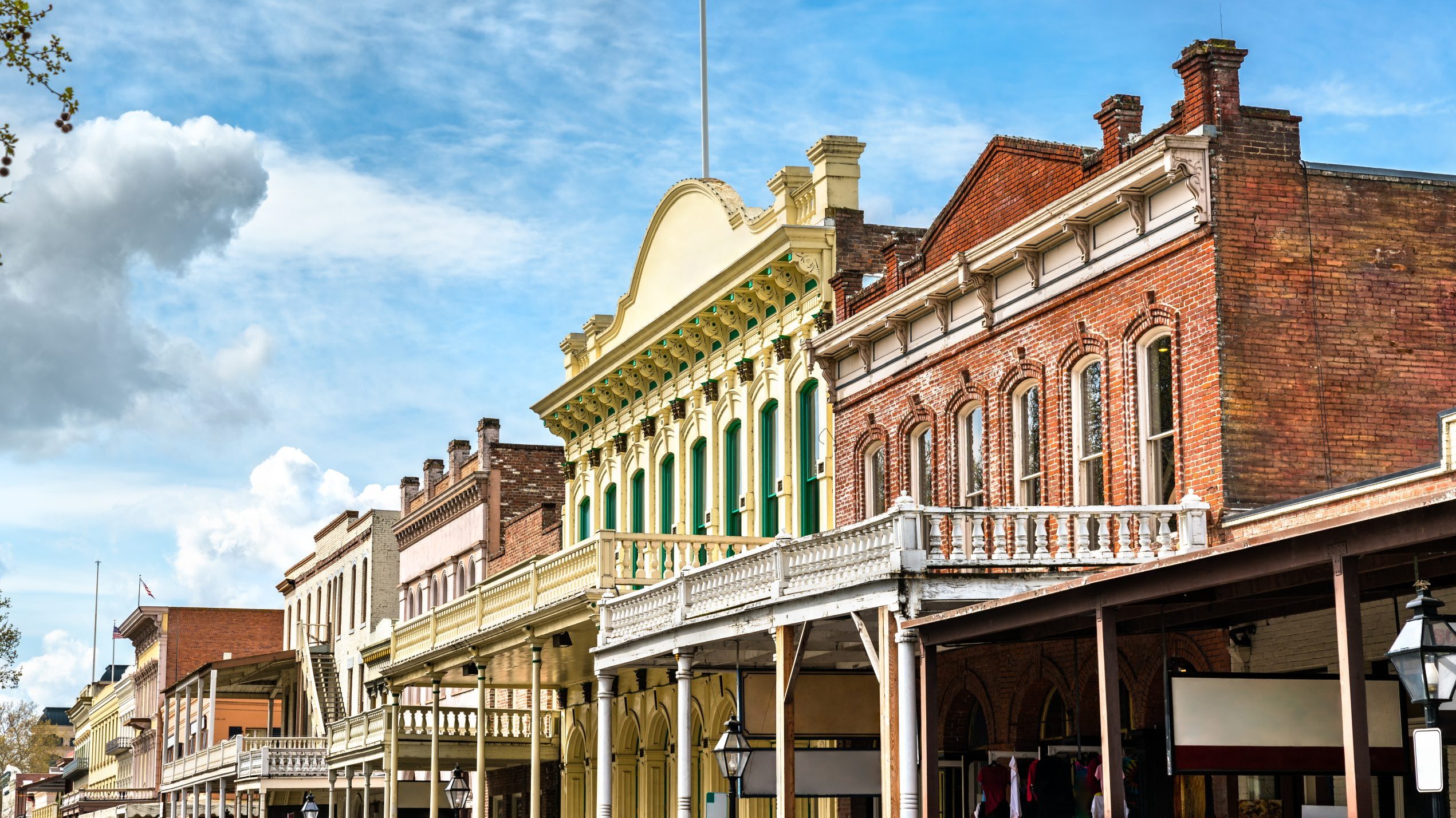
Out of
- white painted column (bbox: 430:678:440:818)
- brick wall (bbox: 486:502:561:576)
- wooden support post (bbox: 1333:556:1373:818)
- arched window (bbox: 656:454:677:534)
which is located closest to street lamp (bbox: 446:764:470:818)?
white painted column (bbox: 430:678:440:818)

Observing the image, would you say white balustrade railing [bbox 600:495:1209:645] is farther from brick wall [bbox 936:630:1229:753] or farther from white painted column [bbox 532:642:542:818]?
white painted column [bbox 532:642:542:818]

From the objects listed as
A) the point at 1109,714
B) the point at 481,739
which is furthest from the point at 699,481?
the point at 1109,714

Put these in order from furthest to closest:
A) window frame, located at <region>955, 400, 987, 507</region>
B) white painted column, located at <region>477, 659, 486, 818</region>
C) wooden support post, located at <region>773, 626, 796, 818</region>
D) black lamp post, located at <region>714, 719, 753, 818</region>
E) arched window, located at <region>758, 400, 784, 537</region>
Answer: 1. white painted column, located at <region>477, 659, 486, 818</region>
2. arched window, located at <region>758, 400, 784, 537</region>
3. window frame, located at <region>955, 400, 987, 507</region>
4. black lamp post, located at <region>714, 719, 753, 818</region>
5. wooden support post, located at <region>773, 626, 796, 818</region>

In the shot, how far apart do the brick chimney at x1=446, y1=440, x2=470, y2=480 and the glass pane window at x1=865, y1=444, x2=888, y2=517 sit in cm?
2484

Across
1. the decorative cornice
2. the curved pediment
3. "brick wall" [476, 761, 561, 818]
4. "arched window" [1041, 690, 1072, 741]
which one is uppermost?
the curved pediment

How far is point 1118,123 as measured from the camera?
22.1 m

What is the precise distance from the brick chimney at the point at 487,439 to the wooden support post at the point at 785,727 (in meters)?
27.5

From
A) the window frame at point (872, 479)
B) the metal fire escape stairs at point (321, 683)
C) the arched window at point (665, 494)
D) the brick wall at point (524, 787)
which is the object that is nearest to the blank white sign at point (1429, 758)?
the window frame at point (872, 479)

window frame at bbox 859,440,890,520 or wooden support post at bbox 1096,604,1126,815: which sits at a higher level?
window frame at bbox 859,440,890,520

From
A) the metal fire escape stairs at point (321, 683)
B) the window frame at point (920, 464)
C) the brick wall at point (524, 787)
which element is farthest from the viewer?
the metal fire escape stairs at point (321, 683)

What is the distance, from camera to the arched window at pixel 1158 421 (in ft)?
69.3

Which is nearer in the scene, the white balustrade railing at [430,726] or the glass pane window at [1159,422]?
the glass pane window at [1159,422]

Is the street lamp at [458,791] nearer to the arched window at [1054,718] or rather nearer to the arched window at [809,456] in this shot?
the arched window at [809,456]

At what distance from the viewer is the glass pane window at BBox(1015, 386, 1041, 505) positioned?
78.6ft
